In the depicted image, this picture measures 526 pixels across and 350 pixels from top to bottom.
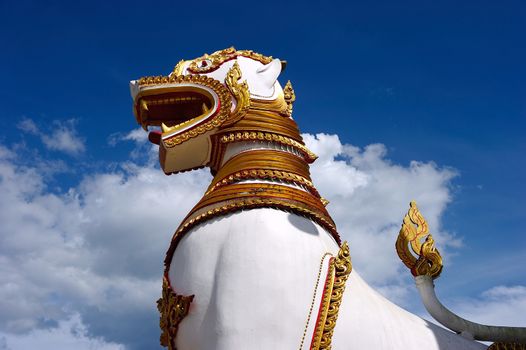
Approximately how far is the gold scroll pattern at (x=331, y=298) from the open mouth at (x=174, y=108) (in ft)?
7.81

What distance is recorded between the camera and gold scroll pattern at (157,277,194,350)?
19.1 feet

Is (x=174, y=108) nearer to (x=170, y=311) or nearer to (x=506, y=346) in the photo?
(x=170, y=311)

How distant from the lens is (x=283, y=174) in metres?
6.54

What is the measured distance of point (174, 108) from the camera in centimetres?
774

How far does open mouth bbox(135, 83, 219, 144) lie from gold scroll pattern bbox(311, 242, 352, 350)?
2.38 metres

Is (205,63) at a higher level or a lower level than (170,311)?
higher

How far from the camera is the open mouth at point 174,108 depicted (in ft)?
23.6

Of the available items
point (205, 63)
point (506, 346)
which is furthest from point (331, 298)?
point (205, 63)

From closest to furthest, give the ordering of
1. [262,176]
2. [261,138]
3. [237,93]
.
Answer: [262,176] → [261,138] → [237,93]

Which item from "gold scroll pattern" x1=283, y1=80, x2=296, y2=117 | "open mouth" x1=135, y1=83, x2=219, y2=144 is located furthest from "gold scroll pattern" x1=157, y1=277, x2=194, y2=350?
"gold scroll pattern" x1=283, y1=80, x2=296, y2=117

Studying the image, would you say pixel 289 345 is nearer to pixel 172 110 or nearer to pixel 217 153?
pixel 217 153

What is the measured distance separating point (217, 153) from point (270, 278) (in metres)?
2.21

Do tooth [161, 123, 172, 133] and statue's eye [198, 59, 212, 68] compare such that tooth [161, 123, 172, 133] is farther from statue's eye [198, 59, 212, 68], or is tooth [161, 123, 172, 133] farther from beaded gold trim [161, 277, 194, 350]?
beaded gold trim [161, 277, 194, 350]

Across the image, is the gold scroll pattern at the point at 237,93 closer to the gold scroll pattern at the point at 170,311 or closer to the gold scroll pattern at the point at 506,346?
the gold scroll pattern at the point at 170,311
